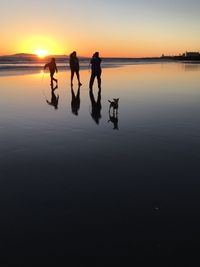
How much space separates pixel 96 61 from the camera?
19.8 metres

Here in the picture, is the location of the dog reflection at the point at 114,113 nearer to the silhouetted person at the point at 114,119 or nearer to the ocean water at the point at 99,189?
the silhouetted person at the point at 114,119

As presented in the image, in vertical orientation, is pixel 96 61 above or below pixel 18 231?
above

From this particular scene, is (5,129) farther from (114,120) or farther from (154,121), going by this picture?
(154,121)

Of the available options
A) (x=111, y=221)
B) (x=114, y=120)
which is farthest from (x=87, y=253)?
(x=114, y=120)

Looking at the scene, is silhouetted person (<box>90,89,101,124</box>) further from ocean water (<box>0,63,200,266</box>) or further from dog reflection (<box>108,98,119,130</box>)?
ocean water (<box>0,63,200,266</box>)

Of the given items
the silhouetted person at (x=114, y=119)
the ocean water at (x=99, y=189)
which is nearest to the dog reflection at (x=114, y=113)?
the silhouetted person at (x=114, y=119)

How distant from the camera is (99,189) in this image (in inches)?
237

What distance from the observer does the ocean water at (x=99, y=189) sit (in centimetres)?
436

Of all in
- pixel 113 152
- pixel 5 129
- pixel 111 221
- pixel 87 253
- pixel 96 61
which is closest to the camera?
pixel 87 253

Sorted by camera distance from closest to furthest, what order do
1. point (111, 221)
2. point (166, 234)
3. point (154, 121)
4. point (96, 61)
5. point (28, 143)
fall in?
point (166, 234)
point (111, 221)
point (28, 143)
point (154, 121)
point (96, 61)

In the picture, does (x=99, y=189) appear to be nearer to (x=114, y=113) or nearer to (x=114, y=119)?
(x=114, y=119)

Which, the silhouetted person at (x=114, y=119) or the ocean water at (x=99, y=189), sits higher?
the silhouetted person at (x=114, y=119)

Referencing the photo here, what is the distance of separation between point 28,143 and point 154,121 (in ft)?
15.3

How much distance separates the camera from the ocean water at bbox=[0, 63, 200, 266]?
4.36 m
